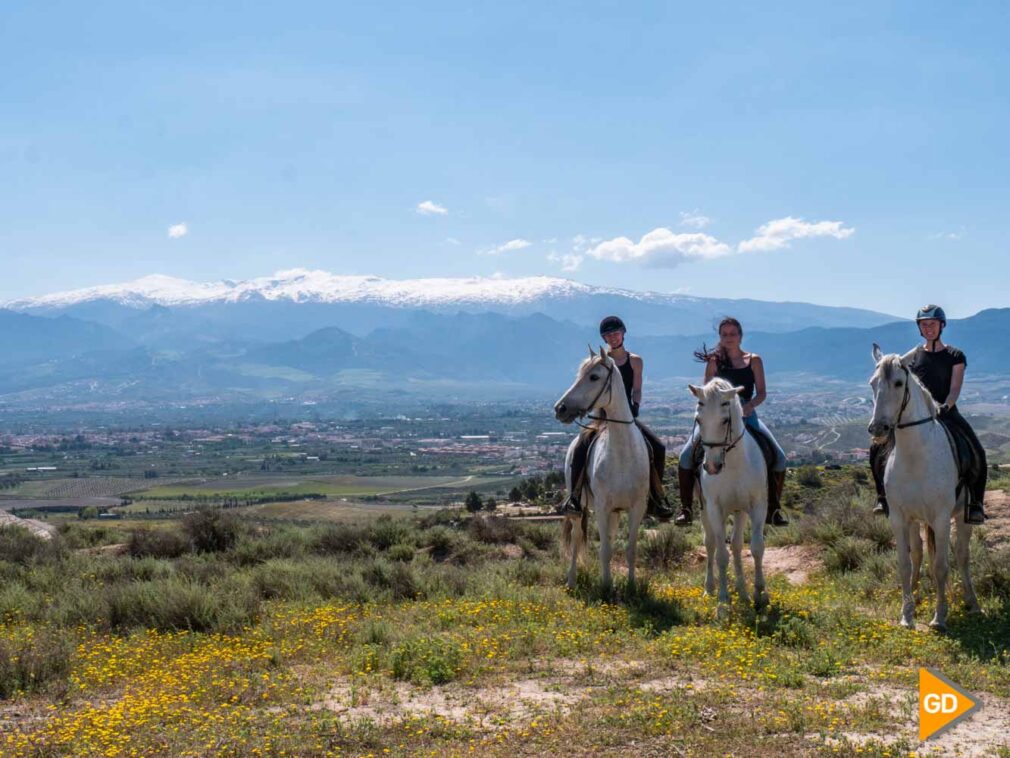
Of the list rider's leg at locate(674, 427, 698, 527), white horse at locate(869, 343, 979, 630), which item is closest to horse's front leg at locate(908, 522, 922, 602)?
white horse at locate(869, 343, 979, 630)

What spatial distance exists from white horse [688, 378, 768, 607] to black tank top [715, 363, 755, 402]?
723 millimetres

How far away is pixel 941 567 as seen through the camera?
8148 mm

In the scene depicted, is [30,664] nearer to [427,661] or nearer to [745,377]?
[427,661]

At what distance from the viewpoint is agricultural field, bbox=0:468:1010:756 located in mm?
5617

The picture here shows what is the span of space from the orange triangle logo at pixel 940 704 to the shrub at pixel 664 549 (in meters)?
7.10

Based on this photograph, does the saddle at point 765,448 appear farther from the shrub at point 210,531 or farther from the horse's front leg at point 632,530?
the shrub at point 210,531

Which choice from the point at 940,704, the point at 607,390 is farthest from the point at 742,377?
the point at 940,704

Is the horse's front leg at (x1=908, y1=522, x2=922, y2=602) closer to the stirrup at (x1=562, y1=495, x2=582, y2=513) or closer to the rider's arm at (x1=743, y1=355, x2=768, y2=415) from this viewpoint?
the rider's arm at (x1=743, y1=355, x2=768, y2=415)

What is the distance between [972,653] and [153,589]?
8.53 meters

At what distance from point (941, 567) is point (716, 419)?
8.49 feet

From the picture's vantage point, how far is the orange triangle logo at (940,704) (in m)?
5.51

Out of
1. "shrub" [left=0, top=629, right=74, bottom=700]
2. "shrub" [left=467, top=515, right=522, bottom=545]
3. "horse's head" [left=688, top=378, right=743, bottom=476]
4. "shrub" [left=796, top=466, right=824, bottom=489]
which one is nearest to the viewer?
"shrub" [left=0, top=629, right=74, bottom=700]

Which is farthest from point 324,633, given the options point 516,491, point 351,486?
point 351,486

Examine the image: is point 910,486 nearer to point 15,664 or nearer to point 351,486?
point 15,664
